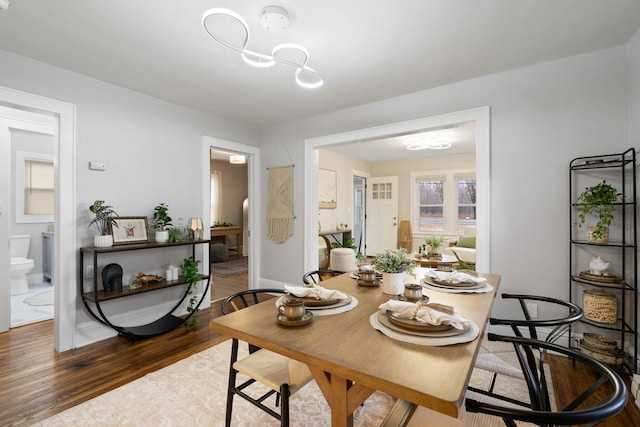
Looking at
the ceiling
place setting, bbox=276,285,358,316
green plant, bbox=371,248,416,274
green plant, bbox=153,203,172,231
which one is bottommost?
place setting, bbox=276,285,358,316

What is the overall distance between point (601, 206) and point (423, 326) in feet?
7.02

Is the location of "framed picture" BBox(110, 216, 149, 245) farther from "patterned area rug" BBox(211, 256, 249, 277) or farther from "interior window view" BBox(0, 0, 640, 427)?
"patterned area rug" BBox(211, 256, 249, 277)

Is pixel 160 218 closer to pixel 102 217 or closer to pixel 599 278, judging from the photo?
pixel 102 217

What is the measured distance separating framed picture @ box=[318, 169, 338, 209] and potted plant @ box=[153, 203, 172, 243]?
3.30 meters

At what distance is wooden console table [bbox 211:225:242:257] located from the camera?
6924 millimetres

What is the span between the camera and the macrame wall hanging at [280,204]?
421 cm

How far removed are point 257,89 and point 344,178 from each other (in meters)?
4.08

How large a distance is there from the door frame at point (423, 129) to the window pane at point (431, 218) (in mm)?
4166

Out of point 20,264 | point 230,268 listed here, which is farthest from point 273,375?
point 230,268

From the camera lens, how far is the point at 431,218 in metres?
7.30

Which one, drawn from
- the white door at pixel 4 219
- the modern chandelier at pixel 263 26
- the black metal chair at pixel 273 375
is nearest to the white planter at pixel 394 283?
the black metal chair at pixel 273 375

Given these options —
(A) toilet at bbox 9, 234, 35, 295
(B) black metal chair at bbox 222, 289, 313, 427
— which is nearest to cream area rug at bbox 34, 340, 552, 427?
(B) black metal chair at bbox 222, 289, 313, 427

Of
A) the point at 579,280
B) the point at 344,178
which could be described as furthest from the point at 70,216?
the point at 344,178

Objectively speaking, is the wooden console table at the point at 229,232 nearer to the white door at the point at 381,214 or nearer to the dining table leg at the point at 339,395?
the white door at the point at 381,214
